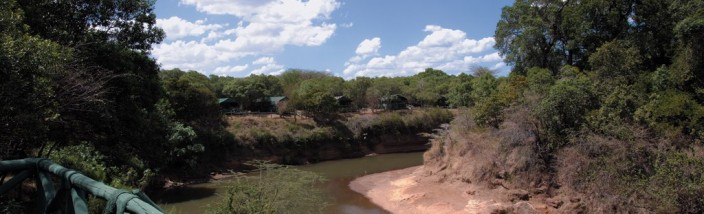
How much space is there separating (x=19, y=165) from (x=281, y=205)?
14.1 m

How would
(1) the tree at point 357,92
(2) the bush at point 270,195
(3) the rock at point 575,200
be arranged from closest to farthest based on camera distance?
(2) the bush at point 270,195 < (3) the rock at point 575,200 < (1) the tree at point 357,92

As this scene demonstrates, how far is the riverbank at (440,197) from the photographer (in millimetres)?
23219

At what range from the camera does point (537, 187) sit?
24000 millimetres

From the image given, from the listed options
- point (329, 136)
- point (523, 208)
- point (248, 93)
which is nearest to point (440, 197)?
point (523, 208)

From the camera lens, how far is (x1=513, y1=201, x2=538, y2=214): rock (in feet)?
72.8

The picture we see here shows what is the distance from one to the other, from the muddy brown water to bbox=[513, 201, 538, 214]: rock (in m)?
7.06

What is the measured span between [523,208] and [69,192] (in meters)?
21.7

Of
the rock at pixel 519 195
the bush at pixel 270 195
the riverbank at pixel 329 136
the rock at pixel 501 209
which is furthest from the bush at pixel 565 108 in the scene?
the riverbank at pixel 329 136

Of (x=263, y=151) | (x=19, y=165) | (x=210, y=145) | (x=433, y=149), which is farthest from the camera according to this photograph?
(x=263, y=151)

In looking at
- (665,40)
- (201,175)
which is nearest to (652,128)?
(665,40)

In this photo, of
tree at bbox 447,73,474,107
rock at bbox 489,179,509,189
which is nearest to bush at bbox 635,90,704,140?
rock at bbox 489,179,509,189

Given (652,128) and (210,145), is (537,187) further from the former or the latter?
(210,145)

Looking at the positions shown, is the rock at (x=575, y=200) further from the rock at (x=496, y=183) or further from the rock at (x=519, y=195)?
the rock at (x=496, y=183)

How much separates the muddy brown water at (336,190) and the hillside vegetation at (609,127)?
20.2 feet
